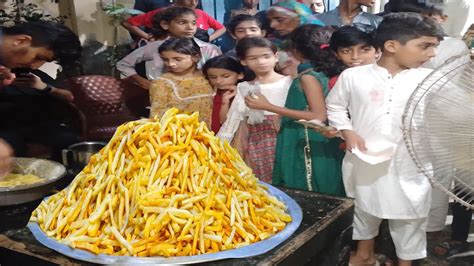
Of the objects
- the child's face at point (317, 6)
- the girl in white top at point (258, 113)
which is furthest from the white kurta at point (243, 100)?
the child's face at point (317, 6)

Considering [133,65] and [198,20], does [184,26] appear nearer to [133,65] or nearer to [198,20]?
[198,20]

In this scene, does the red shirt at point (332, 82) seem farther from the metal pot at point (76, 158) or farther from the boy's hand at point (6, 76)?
the boy's hand at point (6, 76)

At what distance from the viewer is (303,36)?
2.14 m

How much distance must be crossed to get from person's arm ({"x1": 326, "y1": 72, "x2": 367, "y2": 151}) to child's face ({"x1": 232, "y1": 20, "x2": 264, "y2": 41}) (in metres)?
0.48

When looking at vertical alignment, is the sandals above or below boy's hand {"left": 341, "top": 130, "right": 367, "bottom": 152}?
below

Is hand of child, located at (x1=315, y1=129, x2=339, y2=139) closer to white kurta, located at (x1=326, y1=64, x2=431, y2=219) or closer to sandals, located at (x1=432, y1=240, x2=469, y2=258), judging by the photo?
white kurta, located at (x1=326, y1=64, x2=431, y2=219)

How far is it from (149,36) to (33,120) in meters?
0.70

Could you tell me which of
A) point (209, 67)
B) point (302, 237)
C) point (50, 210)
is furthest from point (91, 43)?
point (302, 237)

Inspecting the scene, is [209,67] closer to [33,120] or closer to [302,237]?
[33,120]

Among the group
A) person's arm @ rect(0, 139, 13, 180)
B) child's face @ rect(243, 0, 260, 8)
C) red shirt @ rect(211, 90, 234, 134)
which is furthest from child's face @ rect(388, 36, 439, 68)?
person's arm @ rect(0, 139, 13, 180)

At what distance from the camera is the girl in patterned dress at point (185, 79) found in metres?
2.34

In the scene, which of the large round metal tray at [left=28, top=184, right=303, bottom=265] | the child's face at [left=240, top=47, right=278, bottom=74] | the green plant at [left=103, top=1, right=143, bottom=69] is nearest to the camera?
the large round metal tray at [left=28, top=184, right=303, bottom=265]

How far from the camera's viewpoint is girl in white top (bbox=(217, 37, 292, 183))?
217 centimetres

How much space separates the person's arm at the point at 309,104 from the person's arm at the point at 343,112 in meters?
0.05
